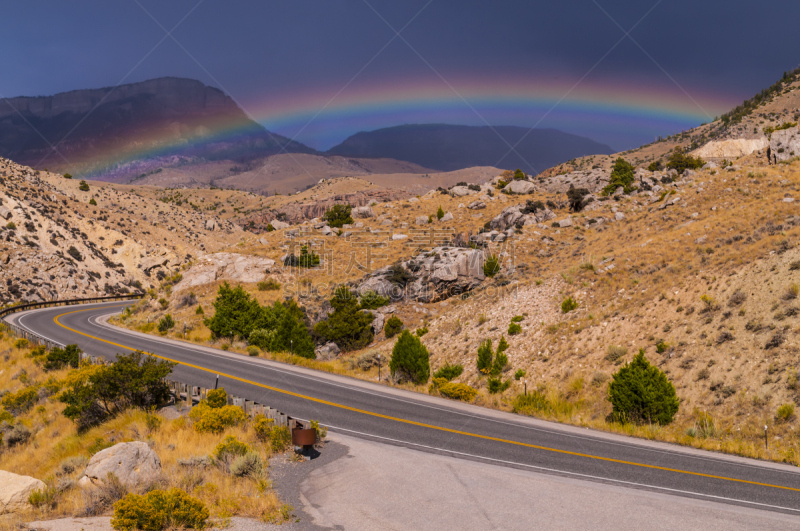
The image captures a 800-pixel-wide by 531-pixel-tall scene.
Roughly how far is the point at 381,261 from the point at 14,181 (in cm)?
7417

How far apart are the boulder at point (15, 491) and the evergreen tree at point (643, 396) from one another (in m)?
19.5

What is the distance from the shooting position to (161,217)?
10381cm

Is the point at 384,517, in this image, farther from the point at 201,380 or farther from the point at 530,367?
the point at 530,367

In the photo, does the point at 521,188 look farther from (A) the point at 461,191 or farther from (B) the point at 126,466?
(B) the point at 126,466

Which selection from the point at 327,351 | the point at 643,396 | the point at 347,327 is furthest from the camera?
the point at 347,327

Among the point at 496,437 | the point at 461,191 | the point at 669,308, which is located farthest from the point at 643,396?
the point at 461,191

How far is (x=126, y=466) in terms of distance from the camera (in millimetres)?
10500

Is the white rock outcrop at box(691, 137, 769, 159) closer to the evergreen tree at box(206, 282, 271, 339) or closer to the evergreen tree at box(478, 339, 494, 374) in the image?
the evergreen tree at box(478, 339, 494, 374)

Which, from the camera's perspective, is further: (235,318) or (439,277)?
(439,277)

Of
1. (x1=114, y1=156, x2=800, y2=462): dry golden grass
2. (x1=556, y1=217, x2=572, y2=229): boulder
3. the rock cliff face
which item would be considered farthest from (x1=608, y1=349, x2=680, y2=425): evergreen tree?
the rock cliff face

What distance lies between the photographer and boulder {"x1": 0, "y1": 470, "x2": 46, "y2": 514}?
30.7 feet

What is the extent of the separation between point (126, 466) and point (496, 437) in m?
11.1

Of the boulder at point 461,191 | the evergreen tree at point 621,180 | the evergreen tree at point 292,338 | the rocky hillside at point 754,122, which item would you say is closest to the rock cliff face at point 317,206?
the rocky hillside at point 754,122

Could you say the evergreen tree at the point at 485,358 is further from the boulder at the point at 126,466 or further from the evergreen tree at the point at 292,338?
the boulder at the point at 126,466
